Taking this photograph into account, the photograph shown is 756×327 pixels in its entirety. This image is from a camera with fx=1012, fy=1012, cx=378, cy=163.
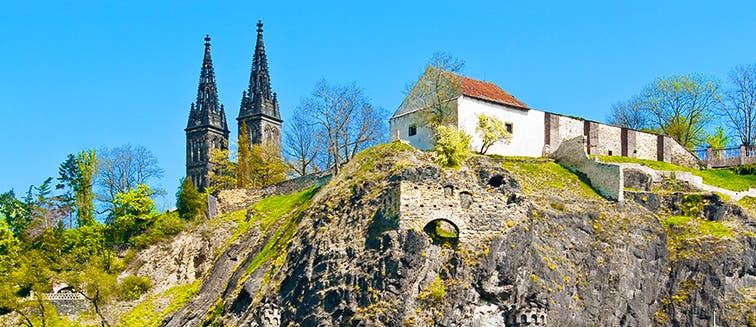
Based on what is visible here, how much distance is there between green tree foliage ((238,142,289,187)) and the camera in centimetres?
6606

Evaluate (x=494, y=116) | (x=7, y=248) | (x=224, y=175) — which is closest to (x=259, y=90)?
(x=224, y=175)

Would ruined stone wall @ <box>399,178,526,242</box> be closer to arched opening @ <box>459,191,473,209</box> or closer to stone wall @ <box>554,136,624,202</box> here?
arched opening @ <box>459,191,473,209</box>

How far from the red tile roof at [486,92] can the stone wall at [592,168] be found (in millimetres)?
3758

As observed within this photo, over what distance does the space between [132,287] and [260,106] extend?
162 feet

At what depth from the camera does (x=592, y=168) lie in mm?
50031

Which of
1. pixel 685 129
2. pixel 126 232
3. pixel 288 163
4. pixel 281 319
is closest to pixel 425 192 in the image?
pixel 281 319

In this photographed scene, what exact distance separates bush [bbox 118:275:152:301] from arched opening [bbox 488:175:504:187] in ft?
63.1

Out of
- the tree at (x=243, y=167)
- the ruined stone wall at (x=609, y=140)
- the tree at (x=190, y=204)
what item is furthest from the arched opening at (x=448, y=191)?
the tree at (x=243, y=167)

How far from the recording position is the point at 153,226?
56938mm

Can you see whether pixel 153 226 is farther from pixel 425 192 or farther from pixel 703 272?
pixel 703 272

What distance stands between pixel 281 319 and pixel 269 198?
18.3 m

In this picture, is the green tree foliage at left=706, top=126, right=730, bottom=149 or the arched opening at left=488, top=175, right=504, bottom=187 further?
the green tree foliage at left=706, top=126, right=730, bottom=149

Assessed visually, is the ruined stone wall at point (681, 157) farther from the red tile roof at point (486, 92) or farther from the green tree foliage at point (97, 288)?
the green tree foliage at point (97, 288)

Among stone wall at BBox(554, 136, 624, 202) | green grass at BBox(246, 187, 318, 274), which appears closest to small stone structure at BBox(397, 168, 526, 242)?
green grass at BBox(246, 187, 318, 274)
